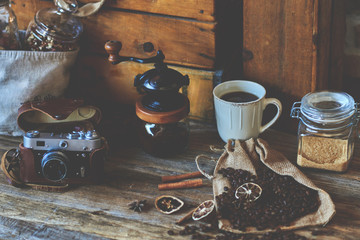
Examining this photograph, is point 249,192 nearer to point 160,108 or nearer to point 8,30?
point 160,108

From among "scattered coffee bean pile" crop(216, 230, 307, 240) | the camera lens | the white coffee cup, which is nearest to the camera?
"scattered coffee bean pile" crop(216, 230, 307, 240)

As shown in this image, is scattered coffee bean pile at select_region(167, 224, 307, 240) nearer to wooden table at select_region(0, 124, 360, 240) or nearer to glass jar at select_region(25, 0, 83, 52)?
wooden table at select_region(0, 124, 360, 240)

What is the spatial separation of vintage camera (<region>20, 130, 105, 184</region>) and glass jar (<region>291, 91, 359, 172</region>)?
1.61 ft

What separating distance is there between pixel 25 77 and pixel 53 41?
122 millimetres

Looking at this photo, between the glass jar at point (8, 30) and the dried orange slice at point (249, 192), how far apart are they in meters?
0.70

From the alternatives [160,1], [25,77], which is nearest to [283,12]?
[160,1]

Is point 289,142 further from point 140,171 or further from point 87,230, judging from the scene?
point 87,230

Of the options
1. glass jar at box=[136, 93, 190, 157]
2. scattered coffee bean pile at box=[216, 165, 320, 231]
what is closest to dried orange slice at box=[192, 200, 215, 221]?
scattered coffee bean pile at box=[216, 165, 320, 231]

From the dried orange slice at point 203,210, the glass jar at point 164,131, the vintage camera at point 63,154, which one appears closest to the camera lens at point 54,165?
the vintage camera at point 63,154

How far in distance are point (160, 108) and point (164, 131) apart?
0.25 ft

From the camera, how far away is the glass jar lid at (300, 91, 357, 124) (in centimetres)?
116

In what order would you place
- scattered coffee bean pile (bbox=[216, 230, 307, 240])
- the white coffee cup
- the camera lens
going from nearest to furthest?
1. scattered coffee bean pile (bbox=[216, 230, 307, 240])
2. the camera lens
3. the white coffee cup

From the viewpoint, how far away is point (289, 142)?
1.36 m

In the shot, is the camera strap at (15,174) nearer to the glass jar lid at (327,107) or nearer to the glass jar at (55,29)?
the glass jar at (55,29)
